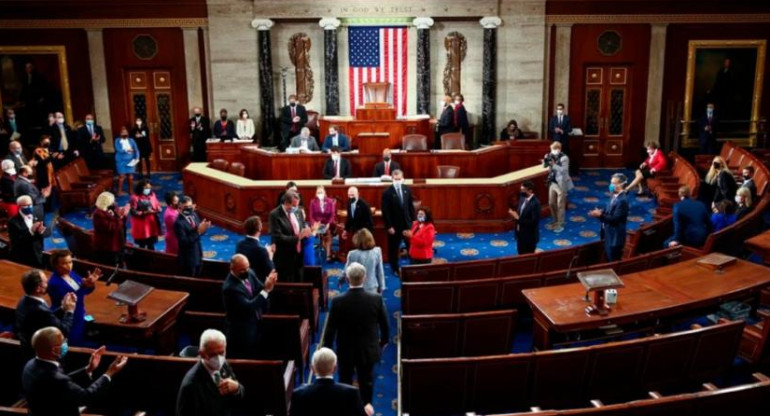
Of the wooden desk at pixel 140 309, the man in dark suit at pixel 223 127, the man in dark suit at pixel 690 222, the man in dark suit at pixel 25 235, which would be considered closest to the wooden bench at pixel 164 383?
the wooden desk at pixel 140 309

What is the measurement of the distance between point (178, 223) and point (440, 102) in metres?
10.2

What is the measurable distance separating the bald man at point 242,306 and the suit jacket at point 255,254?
82cm

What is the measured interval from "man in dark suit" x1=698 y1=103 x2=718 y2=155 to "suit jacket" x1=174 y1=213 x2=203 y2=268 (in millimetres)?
11692

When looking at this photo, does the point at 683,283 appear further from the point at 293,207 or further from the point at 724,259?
the point at 293,207

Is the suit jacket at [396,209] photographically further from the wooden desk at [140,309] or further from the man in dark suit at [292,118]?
the man in dark suit at [292,118]

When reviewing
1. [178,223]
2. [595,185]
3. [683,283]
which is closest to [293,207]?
[178,223]

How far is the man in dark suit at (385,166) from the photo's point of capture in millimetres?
11922

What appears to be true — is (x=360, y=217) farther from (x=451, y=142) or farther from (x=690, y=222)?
(x=451, y=142)

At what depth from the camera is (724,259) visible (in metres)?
7.31

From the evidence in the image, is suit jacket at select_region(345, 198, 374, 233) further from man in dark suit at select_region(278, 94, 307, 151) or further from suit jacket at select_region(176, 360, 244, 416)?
man in dark suit at select_region(278, 94, 307, 151)

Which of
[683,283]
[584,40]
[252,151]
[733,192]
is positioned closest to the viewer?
[683,283]

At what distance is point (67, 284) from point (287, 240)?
260cm

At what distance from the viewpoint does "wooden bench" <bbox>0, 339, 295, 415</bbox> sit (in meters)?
5.41

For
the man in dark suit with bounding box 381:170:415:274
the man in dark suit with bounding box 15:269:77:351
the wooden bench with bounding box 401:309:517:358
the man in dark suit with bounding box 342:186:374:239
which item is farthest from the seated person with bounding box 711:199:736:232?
the man in dark suit with bounding box 15:269:77:351
